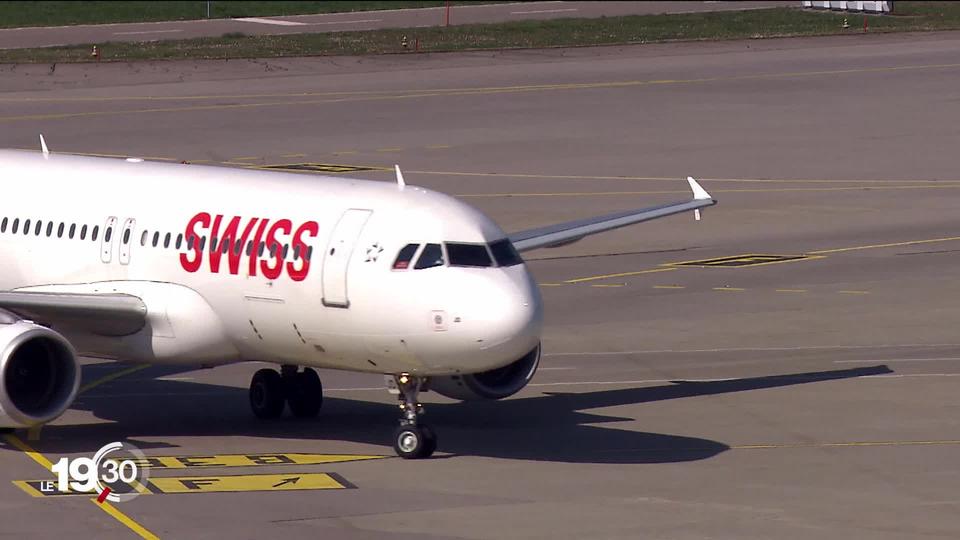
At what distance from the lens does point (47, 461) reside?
33594 mm

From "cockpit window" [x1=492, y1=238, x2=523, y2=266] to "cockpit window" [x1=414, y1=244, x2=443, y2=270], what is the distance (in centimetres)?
86

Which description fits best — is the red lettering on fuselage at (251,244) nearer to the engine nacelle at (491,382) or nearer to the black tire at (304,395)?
the engine nacelle at (491,382)

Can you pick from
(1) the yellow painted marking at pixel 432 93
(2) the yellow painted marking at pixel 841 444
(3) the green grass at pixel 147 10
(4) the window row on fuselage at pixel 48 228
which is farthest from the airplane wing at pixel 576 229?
(3) the green grass at pixel 147 10

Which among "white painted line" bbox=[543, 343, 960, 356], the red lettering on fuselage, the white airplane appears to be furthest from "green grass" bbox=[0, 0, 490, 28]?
the red lettering on fuselage

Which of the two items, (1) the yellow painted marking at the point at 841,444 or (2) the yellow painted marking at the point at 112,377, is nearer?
(1) the yellow painted marking at the point at 841,444

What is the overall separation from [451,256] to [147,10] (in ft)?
284

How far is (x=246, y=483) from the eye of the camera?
105 ft

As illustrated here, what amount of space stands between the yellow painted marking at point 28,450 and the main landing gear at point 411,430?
5.73 meters

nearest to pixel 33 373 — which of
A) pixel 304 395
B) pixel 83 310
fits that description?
pixel 83 310

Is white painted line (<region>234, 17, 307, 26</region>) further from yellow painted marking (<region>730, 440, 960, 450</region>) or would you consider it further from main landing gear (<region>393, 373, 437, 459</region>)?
main landing gear (<region>393, 373, 437, 459</region>)

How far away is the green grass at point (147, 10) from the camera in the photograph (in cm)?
10962

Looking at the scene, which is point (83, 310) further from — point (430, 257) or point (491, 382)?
point (491, 382)

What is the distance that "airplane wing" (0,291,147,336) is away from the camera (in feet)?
113

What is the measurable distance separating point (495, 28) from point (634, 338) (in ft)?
199
